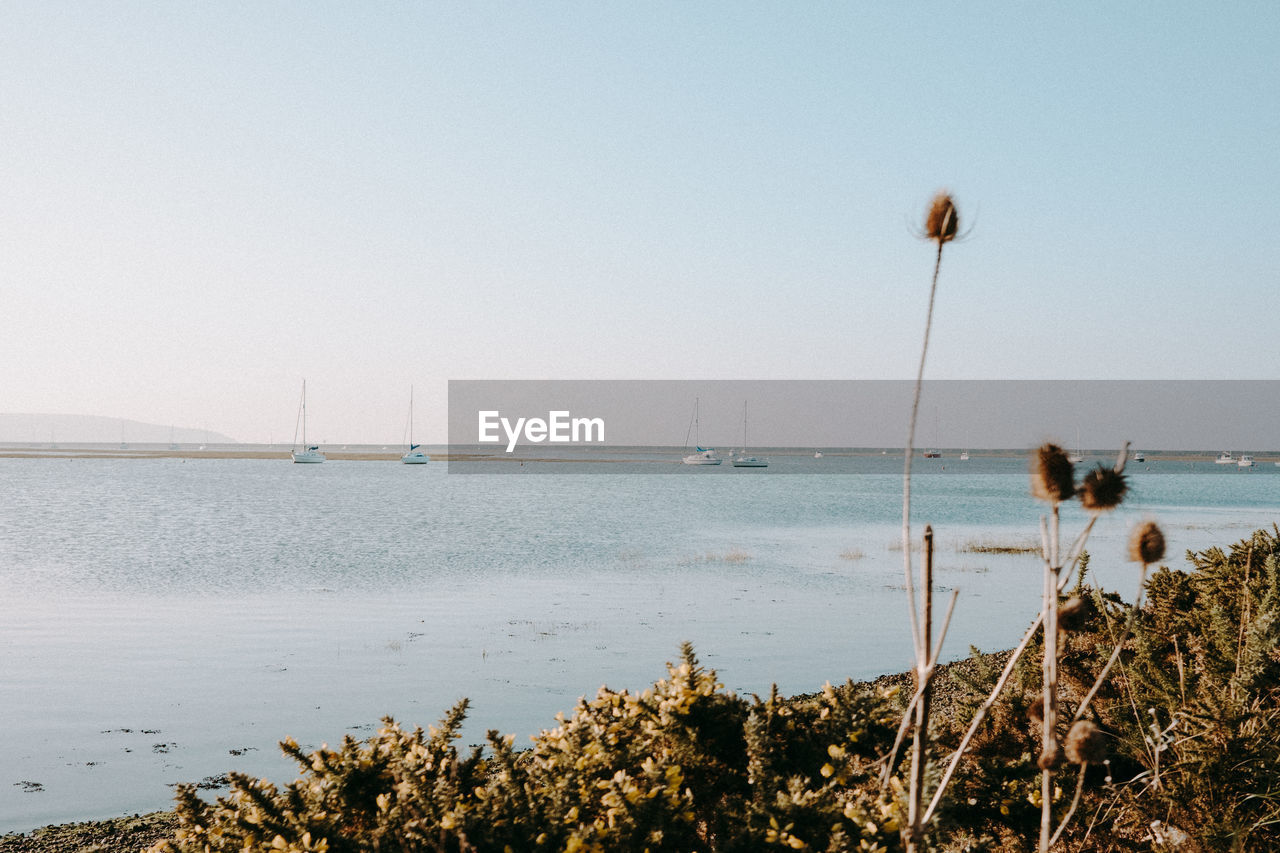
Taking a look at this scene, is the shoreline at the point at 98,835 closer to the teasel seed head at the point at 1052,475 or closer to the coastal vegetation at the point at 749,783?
the coastal vegetation at the point at 749,783

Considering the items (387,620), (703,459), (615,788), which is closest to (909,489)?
(615,788)

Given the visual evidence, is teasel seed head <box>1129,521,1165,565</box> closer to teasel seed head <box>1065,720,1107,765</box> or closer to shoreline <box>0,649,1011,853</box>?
teasel seed head <box>1065,720,1107,765</box>

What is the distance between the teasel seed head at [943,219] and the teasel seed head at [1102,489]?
69 cm

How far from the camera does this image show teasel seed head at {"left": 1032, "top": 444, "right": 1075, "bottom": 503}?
7.17 feet

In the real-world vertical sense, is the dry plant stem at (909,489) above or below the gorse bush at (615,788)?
above

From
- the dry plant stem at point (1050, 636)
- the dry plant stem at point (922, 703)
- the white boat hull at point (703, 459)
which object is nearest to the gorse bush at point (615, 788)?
the dry plant stem at point (922, 703)

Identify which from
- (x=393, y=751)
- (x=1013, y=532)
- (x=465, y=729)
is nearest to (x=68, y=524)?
(x=465, y=729)

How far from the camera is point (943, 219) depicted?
2174 millimetres

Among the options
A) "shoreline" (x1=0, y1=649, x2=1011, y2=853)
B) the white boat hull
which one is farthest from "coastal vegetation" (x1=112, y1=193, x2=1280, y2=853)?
the white boat hull

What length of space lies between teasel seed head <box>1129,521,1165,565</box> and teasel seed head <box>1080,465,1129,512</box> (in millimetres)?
312

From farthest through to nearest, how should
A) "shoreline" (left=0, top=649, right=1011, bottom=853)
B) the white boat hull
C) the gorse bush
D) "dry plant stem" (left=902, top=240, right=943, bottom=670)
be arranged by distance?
the white boat hull
"shoreline" (left=0, top=649, right=1011, bottom=853)
the gorse bush
"dry plant stem" (left=902, top=240, right=943, bottom=670)

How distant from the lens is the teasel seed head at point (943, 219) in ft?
7.10

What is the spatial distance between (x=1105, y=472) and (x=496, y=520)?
44.5 m

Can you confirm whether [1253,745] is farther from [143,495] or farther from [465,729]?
[143,495]
